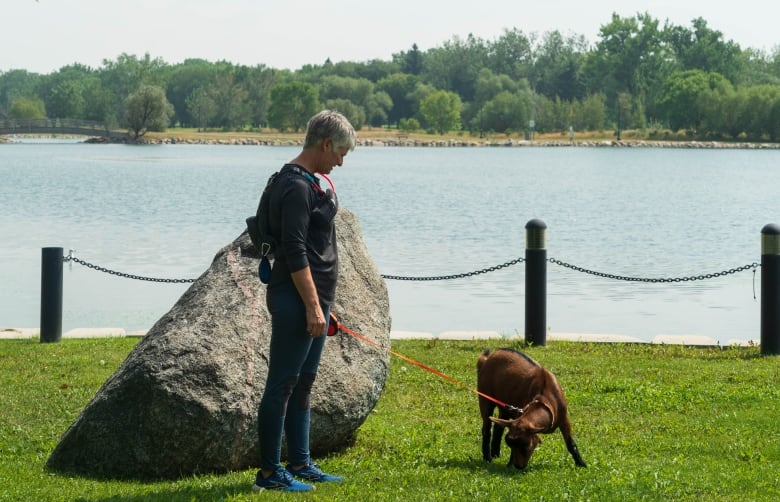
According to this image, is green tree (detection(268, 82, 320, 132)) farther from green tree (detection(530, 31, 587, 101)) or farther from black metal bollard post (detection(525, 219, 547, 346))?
black metal bollard post (detection(525, 219, 547, 346))

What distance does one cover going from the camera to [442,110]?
15738cm

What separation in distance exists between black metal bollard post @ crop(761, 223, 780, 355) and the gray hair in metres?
7.59

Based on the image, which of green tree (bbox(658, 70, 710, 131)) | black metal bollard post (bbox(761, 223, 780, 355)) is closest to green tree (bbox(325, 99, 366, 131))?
green tree (bbox(658, 70, 710, 131))

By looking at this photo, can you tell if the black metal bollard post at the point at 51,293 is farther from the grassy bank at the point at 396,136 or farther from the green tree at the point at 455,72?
the green tree at the point at 455,72

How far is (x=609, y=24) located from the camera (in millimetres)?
161625

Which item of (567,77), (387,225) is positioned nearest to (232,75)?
(567,77)

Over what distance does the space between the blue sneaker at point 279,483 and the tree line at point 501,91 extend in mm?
135302

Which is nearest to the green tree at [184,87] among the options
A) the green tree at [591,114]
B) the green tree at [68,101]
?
the green tree at [68,101]

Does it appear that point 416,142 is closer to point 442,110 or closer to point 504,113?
point 442,110

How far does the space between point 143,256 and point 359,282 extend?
2025 cm

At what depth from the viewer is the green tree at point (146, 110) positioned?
138 m

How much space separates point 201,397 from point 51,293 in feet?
21.7

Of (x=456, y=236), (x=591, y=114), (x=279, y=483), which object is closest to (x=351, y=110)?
(x=591, y=114)

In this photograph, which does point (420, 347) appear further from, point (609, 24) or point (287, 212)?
point (609, 24)
